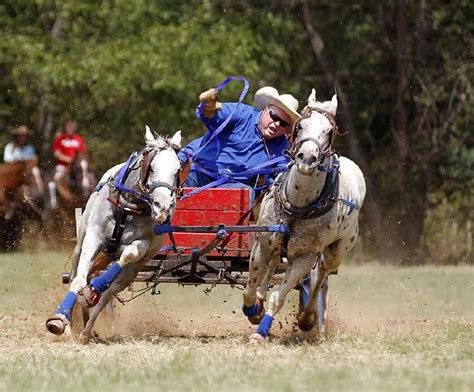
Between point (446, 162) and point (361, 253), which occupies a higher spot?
point (446, 162)

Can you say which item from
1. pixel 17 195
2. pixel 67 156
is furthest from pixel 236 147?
pixel 67 156

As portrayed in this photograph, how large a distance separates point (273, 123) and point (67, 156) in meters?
10.8

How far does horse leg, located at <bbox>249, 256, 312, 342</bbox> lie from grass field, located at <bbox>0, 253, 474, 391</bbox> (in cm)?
20

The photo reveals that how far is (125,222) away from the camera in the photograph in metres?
10.1

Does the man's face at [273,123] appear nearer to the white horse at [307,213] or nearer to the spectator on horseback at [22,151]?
the white horse at [307,213]

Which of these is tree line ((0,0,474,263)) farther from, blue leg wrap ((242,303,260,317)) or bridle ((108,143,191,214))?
bridle ((108,143,191,214))

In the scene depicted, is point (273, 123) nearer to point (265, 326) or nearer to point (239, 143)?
point (239, 143)

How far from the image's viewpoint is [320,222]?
9.97m

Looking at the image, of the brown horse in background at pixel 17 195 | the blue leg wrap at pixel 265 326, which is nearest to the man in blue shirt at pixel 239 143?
the blue leg wrap at pixel 265 326

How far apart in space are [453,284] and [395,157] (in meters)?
7.16

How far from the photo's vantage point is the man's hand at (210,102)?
35.4ft

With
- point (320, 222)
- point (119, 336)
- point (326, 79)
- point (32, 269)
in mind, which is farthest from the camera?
point (326, 79)

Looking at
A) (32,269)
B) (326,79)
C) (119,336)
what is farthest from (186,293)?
(326,79)

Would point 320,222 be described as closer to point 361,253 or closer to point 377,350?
point 377,350
